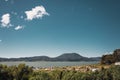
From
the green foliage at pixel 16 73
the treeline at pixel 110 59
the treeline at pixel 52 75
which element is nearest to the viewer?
the treeline at pixel 52 75

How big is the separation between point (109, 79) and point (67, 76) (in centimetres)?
1361

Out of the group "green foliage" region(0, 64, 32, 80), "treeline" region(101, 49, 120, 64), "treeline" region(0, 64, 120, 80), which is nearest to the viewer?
"treeline" region(0, 64, 120, 80)

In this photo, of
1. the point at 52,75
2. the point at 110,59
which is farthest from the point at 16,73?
the point at 110,59

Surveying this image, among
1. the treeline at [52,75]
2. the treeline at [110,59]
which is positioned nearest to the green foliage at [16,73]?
the treeline at [52,75]

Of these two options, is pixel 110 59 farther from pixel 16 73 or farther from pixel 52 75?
pixel 16 73

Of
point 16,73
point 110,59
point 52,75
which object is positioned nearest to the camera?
point 52,75

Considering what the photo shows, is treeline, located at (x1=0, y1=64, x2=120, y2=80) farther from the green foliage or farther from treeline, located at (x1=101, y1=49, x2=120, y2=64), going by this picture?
treeline, located at (x1=101, y1=49, x2=120, y2=64)

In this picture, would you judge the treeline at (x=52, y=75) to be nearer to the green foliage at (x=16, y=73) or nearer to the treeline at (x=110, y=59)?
the green foliage at (x=16, y=73)

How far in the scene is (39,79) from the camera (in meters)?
64.5

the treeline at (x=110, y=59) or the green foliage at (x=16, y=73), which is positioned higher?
the treeline at (x=110, y=59)

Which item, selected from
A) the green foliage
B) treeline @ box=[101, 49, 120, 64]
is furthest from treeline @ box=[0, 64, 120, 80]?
treeline @ box=[101, 49, 120, 64]

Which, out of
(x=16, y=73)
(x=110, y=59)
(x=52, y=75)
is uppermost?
(x=110, y=59)

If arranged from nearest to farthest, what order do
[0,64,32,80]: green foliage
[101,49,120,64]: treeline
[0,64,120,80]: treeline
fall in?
[0,64,120,80]: treeline → [0,64,32,80]: green foliage → [101,49,120,64]: treeline

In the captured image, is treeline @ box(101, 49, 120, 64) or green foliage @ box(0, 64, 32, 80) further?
treeline @ box(101, 49, 120, 64)
